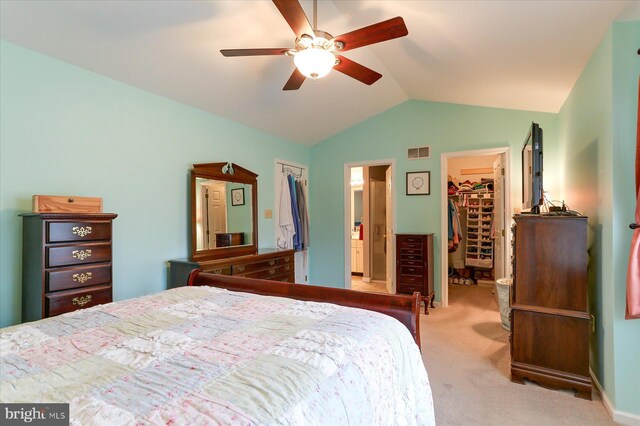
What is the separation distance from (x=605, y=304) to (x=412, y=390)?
164 centimetres

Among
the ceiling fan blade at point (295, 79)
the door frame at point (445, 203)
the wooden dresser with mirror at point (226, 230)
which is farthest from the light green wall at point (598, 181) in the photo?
the wooden dresser with mirror at point (226, 230)

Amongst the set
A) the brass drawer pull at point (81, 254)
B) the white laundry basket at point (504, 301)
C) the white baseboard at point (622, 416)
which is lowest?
the white baseboard at point (622, 416)

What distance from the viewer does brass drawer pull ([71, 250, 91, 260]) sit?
6.99ft

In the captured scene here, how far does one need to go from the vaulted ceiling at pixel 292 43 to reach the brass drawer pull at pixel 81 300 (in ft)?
5.75

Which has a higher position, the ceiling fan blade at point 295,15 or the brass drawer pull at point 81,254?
the ceiling fan blade at point 295,15

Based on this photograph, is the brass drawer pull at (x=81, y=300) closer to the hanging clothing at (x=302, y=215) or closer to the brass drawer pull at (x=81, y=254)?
the brass drawer pull at (x=81, y=254)

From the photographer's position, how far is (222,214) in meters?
3.65

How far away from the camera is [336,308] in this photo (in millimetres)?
1561

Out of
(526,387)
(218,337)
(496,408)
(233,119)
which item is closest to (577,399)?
(526,387)

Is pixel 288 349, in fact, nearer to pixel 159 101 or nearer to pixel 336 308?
pixel 336 308

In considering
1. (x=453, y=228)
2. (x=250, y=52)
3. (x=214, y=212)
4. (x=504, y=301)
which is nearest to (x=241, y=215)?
(x=214, y=212)

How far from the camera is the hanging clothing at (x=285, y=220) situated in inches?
182

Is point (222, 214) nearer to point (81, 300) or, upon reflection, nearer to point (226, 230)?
point (226, 230)

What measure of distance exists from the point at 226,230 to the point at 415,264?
2445 millimetres
